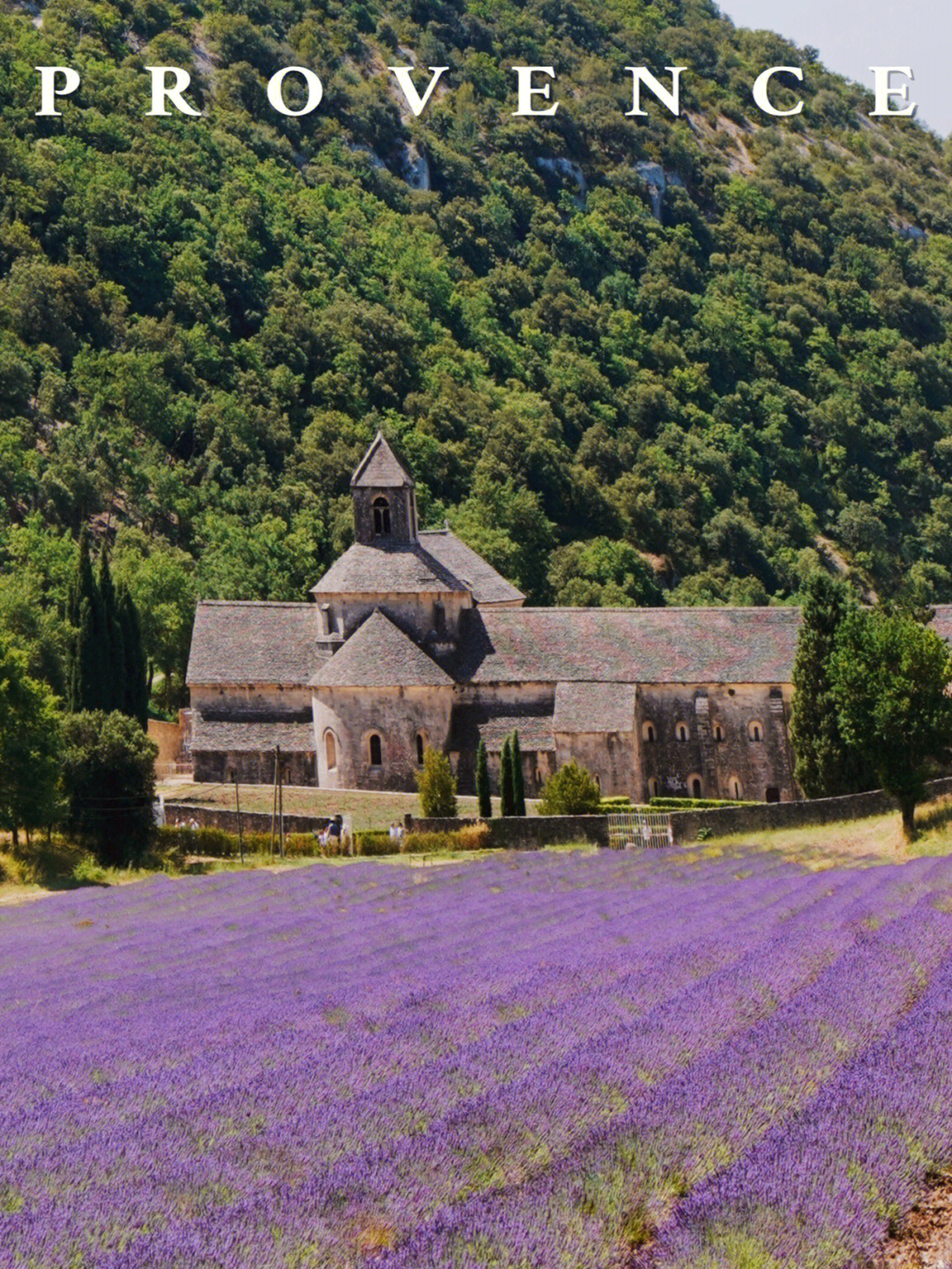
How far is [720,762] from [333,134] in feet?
475

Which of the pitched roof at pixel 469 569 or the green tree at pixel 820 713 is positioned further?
the pitched roof at pixel 469 569

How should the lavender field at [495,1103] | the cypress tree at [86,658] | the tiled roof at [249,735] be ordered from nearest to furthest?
1. the lavender field at [495,1103]
2. the cypress tree at [86,658]
3. the tiled roof at [249,735]

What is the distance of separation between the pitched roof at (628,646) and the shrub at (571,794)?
31.3 feet

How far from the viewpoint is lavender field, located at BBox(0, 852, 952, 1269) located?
10000mm

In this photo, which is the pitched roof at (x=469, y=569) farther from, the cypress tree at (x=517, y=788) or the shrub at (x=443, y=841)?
the shrub at (x=443, y=841)

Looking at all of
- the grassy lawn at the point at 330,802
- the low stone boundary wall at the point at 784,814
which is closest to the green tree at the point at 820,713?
the low stone boundary wall at the point at 784,814

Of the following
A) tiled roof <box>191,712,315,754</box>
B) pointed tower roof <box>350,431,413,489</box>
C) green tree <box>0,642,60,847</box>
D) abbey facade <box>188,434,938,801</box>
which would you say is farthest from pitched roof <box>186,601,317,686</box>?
green tree <box>0,642,60,847</box>

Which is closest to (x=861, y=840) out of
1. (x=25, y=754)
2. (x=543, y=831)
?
(x=543, y=831)

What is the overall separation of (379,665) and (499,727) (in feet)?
18.3

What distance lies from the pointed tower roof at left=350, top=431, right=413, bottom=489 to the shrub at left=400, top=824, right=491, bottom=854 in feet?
70.7

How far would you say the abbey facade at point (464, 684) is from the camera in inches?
2403

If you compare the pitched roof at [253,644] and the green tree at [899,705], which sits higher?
the pitched roof at [253,644]

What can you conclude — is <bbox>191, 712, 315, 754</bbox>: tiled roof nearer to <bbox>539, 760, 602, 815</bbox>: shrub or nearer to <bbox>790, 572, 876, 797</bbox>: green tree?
<bbox>539, 760, 602, 815</bbox>: shrub

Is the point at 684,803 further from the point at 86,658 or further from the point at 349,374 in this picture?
the point at 349,374
